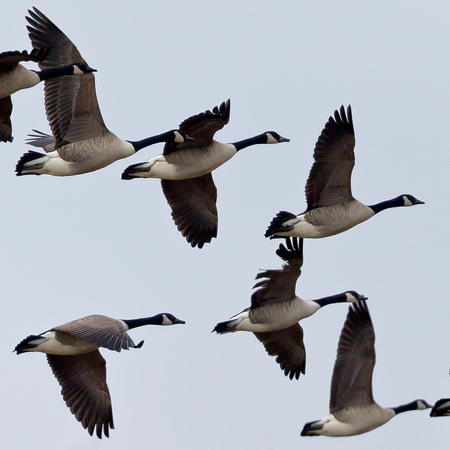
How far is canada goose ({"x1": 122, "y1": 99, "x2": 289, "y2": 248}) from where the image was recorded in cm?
1986

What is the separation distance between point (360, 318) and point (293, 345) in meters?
3.10

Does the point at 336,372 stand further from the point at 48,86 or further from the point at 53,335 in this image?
the point at 48,86

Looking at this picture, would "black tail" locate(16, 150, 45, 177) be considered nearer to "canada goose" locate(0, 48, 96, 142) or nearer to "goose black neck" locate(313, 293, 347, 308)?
"canada goose" locate(0, 48, 96, 142)

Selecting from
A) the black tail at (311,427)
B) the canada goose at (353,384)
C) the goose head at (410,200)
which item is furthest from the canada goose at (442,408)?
the goose head at (410,200)

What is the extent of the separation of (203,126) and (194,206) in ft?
8.21

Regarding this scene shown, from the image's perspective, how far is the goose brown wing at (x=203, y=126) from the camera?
770 inches

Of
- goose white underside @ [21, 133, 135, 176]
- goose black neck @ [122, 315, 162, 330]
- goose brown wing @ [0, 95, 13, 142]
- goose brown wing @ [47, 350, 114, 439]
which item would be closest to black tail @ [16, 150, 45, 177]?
goose white underside @ [21, 133, 135, 176]

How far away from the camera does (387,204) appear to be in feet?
68.6

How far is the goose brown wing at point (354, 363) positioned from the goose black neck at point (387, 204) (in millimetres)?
2602

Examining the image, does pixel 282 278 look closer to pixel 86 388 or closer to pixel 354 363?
pixel 354 363

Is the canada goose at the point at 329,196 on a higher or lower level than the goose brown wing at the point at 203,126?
lower

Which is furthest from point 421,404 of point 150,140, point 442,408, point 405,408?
point 150,140

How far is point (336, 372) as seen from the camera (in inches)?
725

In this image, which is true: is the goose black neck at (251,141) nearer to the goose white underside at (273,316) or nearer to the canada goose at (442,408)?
the goose white underside at (273,316)
